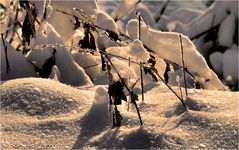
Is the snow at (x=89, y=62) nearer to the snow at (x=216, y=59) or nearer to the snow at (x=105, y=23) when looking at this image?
the snow at (x=105, y=23)

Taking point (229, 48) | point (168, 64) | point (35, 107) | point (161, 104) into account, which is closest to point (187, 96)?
point (161, 104)

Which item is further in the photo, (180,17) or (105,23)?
(180,17)

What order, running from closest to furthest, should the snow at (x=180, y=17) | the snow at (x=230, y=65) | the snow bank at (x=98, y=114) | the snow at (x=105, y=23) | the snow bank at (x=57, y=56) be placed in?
the snow bank at (x=98, y=114) < the snow at (x=105, y=23) < the snow bank at (x=57, y=56) < the snow at (x=230, y=65) < the snow at (x=180, y=17)

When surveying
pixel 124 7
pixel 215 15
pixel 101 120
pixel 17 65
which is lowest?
pixel 101 120

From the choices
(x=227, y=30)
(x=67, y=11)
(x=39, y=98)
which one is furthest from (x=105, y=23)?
(x=227, y=30)

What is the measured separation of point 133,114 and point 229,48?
8.71 ft

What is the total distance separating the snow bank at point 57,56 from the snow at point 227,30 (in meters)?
2.01

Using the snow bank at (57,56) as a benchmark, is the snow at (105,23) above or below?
above

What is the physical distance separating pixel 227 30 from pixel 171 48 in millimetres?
2152

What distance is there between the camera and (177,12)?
6238 millimetres

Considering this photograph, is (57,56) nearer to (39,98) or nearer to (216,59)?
(39,98)

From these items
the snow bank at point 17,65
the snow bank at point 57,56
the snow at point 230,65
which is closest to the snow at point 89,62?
the snow bank at point 57,56

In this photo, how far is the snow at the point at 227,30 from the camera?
3.95m

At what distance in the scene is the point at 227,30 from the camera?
3975mm
